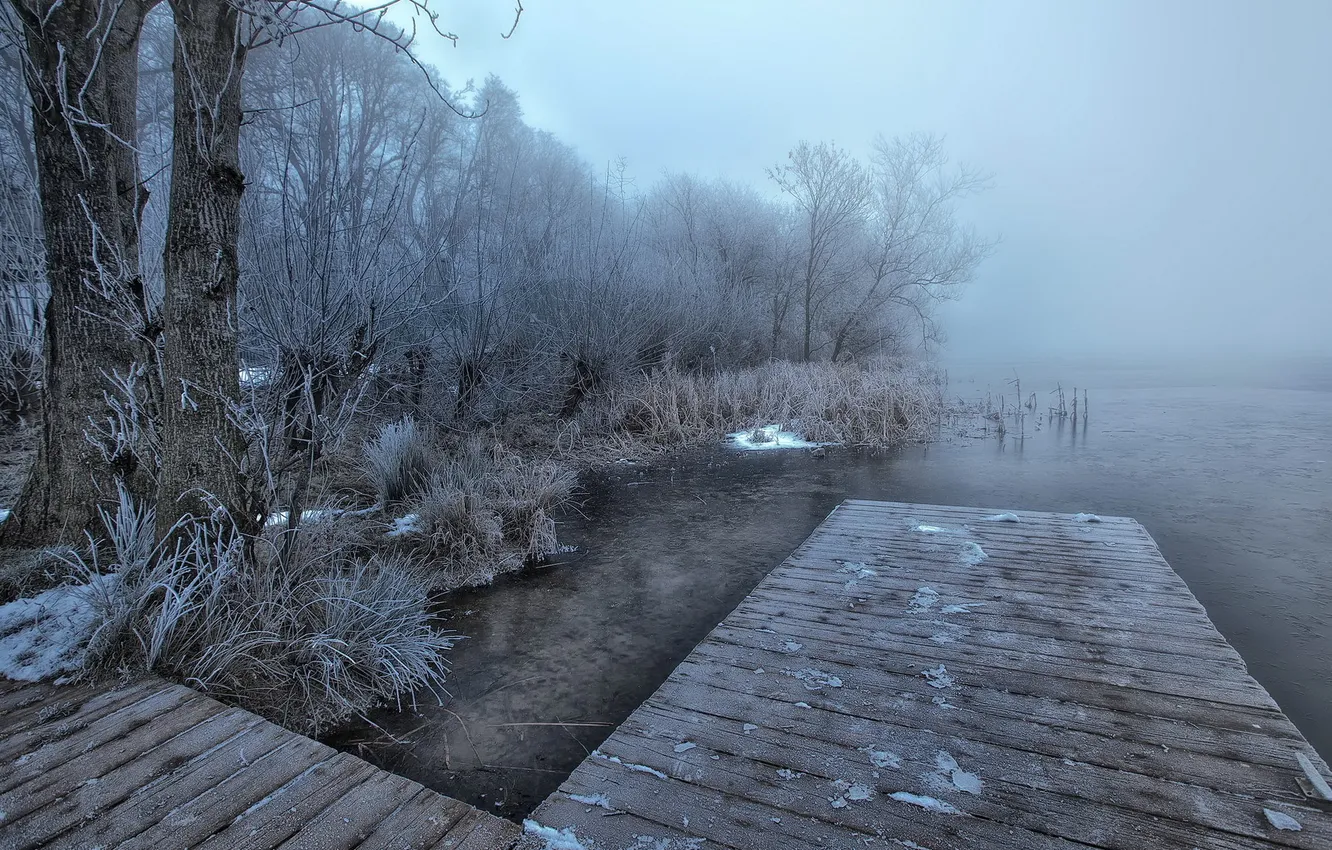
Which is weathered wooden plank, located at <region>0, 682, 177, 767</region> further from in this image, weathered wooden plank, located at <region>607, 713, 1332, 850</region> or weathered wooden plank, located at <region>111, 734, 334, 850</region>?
weathered wooden plank, located at <region>607, 713, 1332, 850</region>

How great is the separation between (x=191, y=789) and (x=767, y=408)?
10.4 m

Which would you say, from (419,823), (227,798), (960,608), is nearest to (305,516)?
(227,798)

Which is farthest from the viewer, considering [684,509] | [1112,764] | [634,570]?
[684,509]

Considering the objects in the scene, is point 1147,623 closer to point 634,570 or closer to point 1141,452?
point 634,570

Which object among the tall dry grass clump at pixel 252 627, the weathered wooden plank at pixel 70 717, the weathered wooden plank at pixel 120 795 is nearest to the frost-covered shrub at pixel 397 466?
the tall dry grass clump at pixel 252 627

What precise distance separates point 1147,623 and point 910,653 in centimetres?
121

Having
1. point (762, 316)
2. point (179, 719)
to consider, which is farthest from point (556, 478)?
point (762, 316)

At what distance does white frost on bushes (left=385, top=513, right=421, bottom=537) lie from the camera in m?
5.61

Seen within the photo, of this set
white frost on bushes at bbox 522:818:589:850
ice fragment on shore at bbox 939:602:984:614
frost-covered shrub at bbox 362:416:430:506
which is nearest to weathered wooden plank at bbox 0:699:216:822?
white frost on bushes at bbox 522:818:589:850

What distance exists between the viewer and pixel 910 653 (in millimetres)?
2881

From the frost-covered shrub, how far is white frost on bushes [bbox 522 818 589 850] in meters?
4.76

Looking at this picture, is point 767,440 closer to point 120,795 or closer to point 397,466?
point 397,466

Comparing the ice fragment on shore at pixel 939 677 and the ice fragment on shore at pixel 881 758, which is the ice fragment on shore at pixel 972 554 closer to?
the ice fragment on shore at pixel 939 677

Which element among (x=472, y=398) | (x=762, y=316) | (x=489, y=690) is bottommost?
(x=489, y=690)
